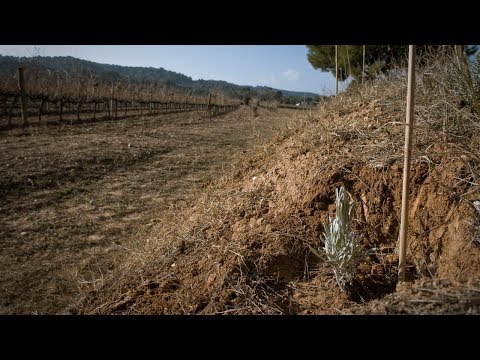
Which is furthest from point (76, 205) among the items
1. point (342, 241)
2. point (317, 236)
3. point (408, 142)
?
point (408, 142)

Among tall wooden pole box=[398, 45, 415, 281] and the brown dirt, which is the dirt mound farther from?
the brown dirt

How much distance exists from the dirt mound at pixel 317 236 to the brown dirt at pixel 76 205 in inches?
32.4

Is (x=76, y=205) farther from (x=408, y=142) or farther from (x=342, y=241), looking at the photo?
(x=408, y=142)

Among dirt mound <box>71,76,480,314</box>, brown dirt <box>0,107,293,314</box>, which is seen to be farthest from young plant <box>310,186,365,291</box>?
brown dirt <box>0,107,293,314</box>

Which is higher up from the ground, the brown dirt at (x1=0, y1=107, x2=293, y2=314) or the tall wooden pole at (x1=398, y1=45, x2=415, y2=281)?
the tall wooden pole at (x1=398, y1=45, x2=415, y2=281)

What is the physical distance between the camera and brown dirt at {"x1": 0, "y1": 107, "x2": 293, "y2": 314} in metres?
3.17

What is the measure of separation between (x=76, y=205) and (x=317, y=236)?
4.25m

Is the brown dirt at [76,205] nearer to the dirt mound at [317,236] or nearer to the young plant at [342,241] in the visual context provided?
the dirt mound at [317,236]

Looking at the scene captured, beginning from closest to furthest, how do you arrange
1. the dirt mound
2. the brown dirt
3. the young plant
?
the young plant, the dirt mound, the brown dirt

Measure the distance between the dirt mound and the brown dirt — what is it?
2.70ft
